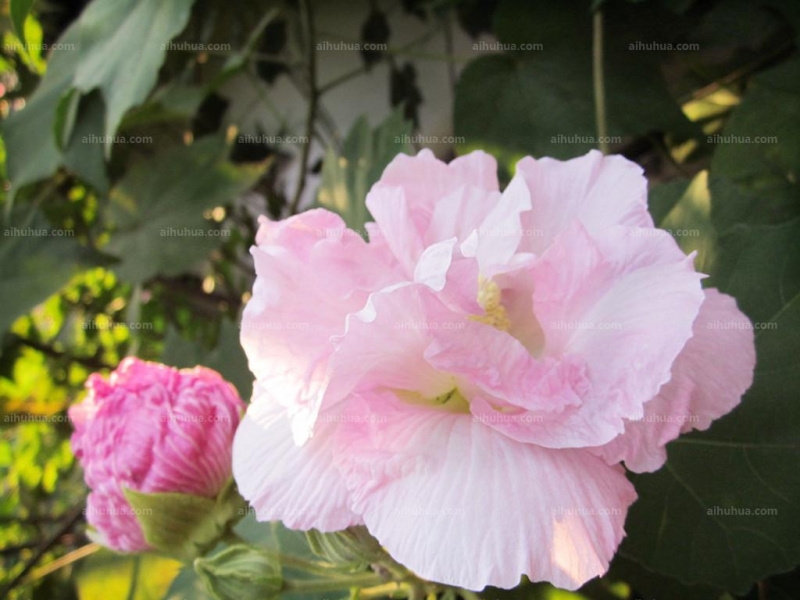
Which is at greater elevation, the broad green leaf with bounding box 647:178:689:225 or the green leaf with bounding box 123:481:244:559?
the broad green leaf with bounding box 647:178:689:225

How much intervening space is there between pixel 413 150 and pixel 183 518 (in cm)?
45

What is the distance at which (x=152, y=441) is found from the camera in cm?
35

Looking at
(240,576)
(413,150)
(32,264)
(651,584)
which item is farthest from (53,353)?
(651,584)

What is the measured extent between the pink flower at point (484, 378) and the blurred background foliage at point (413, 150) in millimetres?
110

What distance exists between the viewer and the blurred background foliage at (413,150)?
0.34m

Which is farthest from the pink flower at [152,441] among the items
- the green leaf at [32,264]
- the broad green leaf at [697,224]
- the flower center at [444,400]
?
the green leaf at [32,264]

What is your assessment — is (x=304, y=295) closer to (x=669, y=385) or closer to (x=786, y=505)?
(x=669, y=385)

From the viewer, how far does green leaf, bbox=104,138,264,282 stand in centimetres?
90

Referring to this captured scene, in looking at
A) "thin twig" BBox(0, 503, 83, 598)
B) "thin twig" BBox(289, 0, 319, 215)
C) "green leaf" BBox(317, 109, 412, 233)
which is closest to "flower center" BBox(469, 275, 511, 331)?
"green leaf" BBox(317, 109, 412, 233)

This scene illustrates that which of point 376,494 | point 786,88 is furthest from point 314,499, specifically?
point 786,88

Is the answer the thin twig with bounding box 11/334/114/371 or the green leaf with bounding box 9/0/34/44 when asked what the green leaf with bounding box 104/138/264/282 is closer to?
the thin twig with bounding box 11/334/114/371

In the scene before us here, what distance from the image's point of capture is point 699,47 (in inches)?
23.1

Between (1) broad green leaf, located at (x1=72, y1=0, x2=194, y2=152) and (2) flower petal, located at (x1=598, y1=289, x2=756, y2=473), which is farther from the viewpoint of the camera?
(1) broad green leaf, located at (x1=72, y1=0, x2=194, y2=152)

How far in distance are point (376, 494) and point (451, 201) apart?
137mm
